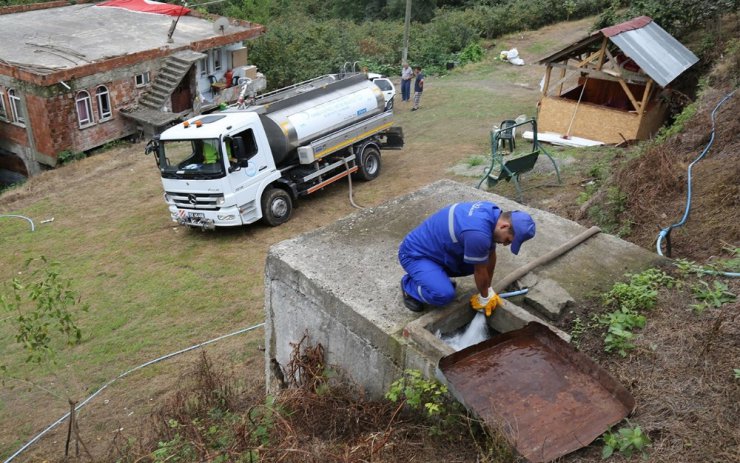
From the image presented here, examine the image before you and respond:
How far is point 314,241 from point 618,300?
10.4ft

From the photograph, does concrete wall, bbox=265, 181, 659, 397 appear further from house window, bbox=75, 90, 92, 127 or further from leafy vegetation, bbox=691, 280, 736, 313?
house window, bbox=75, 90, 92, 127

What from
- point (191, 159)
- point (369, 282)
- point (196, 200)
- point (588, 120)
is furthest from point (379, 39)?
point (369, 282)

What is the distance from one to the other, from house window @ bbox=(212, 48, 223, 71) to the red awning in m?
3.48

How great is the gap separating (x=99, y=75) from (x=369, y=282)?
16.0 meters

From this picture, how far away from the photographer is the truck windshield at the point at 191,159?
38.9ft

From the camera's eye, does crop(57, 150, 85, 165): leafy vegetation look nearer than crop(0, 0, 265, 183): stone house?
No

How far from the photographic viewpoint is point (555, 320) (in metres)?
5.46

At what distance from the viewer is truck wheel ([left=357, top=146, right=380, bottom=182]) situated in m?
14.9

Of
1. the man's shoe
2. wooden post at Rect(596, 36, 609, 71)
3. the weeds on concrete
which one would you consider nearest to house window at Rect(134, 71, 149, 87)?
wooden post at Rect(596, 36, 609, 71)

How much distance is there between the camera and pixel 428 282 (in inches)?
207

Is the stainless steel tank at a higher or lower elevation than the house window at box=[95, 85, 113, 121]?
higher

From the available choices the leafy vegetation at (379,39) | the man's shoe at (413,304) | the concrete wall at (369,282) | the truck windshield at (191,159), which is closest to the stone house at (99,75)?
the leafy vegetation at (379,39)

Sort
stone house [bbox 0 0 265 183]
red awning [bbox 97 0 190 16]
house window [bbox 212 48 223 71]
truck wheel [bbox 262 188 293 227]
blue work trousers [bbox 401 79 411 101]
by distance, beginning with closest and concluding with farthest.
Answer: truck wheel [bbox 262 188 293 227] → stone house [bbox 0 0 265 183] → blue work trousers [bbox 401 79 411 101] → house window [bbox 212 48 223 71] → red awning [bbox 97 0 190 16]

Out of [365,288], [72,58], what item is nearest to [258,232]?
[365,288]
